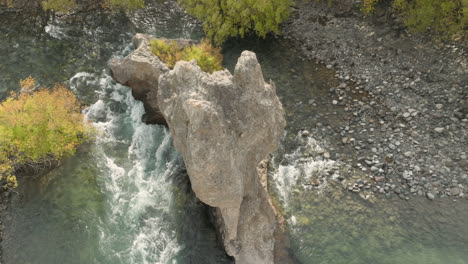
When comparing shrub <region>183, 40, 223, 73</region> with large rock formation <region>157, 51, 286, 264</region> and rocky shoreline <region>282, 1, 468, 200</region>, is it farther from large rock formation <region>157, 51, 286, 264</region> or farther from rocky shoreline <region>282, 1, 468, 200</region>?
rocky shoreline <region>282, 1, 468, 200</region>

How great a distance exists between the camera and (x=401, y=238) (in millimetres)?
25578

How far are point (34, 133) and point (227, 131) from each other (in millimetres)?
15301

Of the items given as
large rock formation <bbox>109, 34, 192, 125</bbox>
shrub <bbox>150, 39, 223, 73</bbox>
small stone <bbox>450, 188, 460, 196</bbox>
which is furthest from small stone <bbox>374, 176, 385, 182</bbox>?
large rock formation <bbox>109, 34, 192, 125</bbox>

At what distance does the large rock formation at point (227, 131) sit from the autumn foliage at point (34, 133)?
9683 millimetres

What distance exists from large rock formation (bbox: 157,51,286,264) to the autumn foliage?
381 inches

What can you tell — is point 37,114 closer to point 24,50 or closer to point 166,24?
point 24,50

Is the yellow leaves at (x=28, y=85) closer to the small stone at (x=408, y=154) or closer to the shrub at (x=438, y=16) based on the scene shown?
the small stone at (x=408, y=154)

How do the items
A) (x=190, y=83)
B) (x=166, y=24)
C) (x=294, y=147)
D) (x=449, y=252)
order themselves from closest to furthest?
(x=190, y=83), (x=449, y=252), (x=294, y=147), (x=166, y=24)

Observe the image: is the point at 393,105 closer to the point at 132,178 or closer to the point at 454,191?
the point at 454,191

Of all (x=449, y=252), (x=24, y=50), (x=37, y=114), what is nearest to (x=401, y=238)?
(x=449, y=252)

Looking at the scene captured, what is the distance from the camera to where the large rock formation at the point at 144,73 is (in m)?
30.1

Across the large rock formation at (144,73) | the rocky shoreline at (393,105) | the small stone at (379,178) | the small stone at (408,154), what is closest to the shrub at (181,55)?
the large rock formation at (144,73)

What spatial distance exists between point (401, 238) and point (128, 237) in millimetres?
18278

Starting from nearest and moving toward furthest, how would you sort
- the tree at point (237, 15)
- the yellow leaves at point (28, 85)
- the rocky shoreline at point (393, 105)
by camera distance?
the rocky shoreline at point (393, 105), the yellow leaves at point (28, 85), the tree at point (237, 15)
